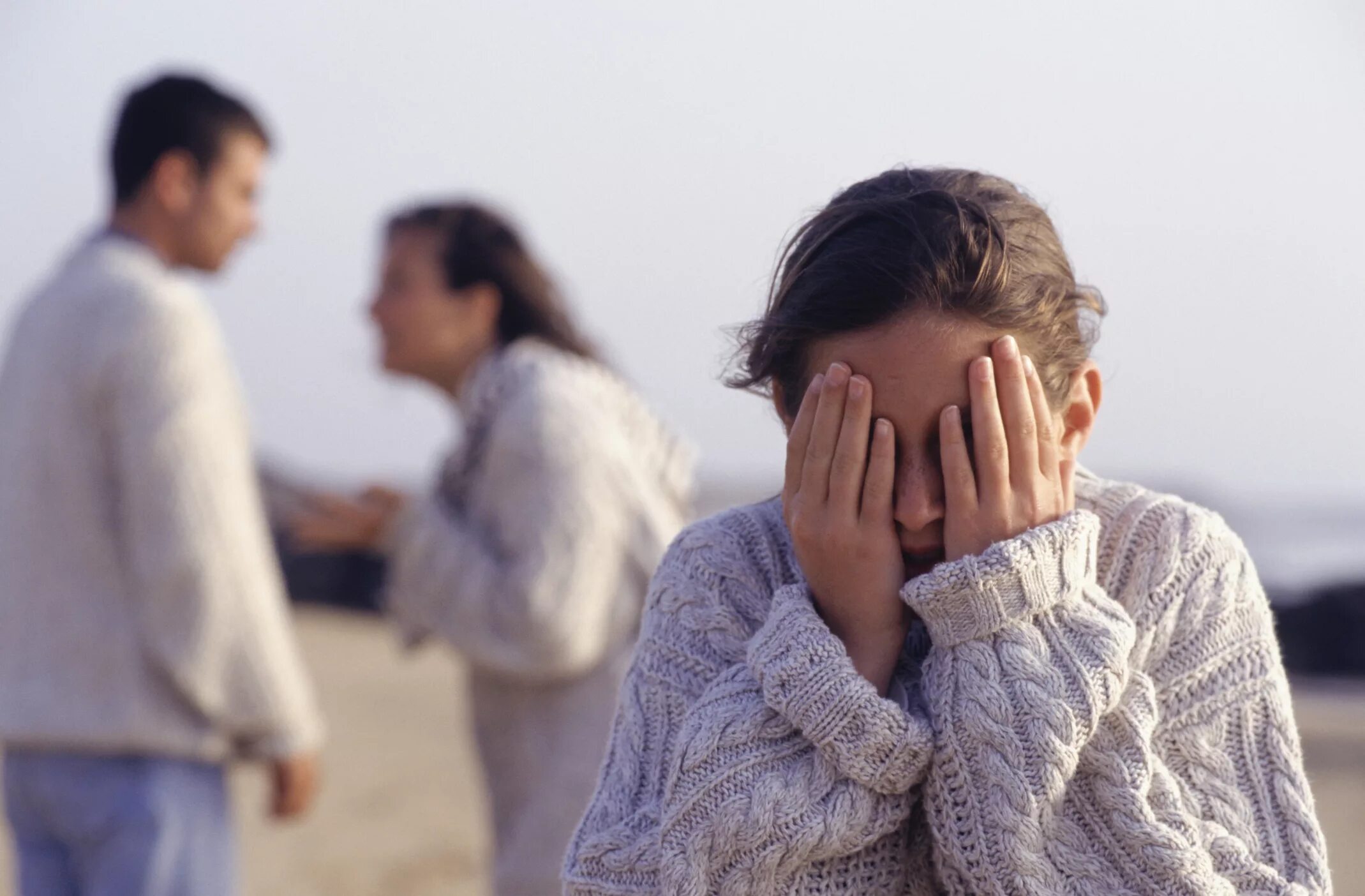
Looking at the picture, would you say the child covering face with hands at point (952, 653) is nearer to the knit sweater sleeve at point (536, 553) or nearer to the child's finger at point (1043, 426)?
the child's finger at point (1043, 426)

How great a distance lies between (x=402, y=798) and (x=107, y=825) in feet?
17.9

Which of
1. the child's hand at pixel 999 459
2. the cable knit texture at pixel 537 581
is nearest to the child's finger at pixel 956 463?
the child's hand at pixel 999 459

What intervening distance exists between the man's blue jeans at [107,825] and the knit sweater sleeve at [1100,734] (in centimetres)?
230

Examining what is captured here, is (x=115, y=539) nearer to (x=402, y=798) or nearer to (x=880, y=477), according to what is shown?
(x=880, y=477)

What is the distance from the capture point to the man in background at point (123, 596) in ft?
11.2

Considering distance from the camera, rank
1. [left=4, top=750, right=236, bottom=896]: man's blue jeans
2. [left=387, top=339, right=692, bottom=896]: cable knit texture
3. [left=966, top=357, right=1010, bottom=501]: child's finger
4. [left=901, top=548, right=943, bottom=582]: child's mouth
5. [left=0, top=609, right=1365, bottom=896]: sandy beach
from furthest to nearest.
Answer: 1. [left=0, top=609, right=1365, bottom=896]: sandy beach
2. [left=387, top=339, right=692, bottom=896]: cable knit texture
3. [left=4, top=750, right=236, bottom=896]: man's blue jeans
4. [left=901, top=548, right=943, bottom=582]: child's mouth
5. [left=966, top=357, right=1010, bottom=501]: child's finger

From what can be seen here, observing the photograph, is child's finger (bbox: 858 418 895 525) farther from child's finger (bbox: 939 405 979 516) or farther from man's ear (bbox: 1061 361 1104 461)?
man's ear (bbox: 1061 361 1104 461)

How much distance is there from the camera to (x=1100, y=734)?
1.87 metres

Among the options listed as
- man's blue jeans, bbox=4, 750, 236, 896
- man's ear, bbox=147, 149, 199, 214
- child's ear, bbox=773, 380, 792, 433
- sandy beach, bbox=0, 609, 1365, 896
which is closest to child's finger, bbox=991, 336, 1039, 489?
child's ear, bbox=773, 380, 792, 433

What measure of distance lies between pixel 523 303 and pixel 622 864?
250 cm

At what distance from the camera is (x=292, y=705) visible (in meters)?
3.70

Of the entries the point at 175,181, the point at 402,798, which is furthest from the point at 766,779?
the point at 402,798

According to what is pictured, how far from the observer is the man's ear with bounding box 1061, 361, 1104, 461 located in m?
2.11

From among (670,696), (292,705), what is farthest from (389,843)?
(670,696)
